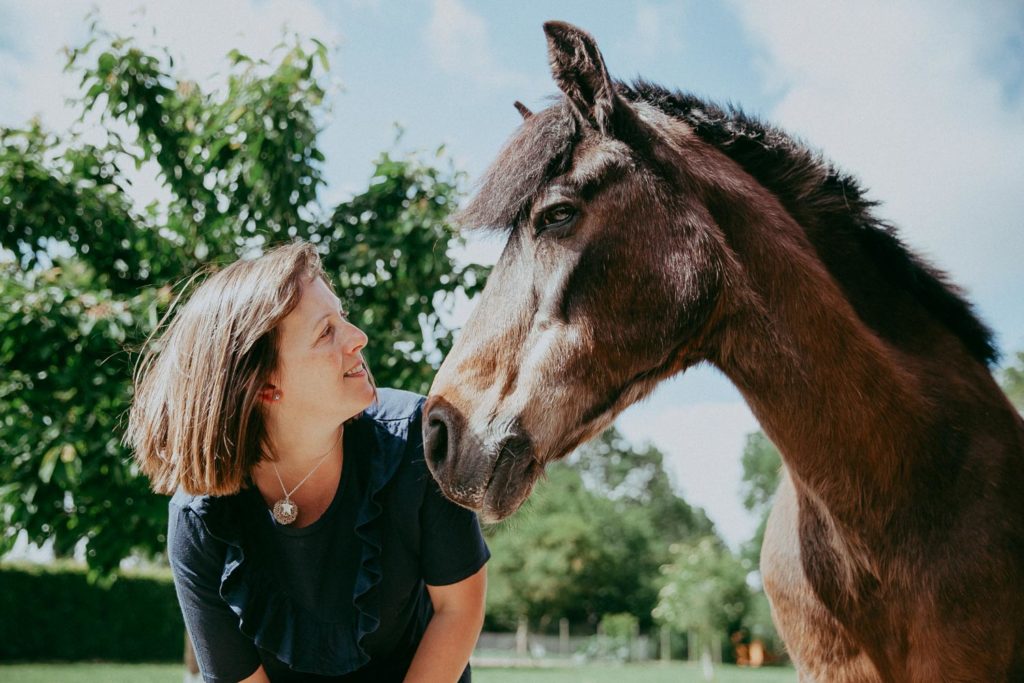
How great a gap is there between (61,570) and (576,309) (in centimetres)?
2470

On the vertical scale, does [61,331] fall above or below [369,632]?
above

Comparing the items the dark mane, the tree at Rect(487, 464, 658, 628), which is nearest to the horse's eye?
the dark mane

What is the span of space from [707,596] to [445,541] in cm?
3710

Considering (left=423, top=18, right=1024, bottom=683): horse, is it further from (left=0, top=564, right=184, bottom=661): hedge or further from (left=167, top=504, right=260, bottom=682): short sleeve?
(left=0, top=564, right=184, bottom=661): hedge

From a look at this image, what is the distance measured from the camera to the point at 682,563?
42.3 meters

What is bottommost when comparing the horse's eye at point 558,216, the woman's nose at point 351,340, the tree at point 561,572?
the tree at point 561,572

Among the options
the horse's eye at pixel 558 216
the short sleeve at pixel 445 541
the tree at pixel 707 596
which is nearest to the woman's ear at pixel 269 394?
the short sleeve at pixel 445 541

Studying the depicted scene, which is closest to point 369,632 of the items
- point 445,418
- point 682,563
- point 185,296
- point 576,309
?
point 445,418

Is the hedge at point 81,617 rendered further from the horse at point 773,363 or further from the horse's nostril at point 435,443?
the horse at point 773,363

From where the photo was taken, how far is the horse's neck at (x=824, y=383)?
2135mm

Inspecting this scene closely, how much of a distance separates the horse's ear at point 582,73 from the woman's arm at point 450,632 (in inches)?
58.2

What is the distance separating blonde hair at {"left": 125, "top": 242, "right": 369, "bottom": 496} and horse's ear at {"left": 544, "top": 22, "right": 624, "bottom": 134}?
1000 millimetres

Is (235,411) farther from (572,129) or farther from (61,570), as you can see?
(61,570)

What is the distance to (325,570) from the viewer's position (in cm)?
245
